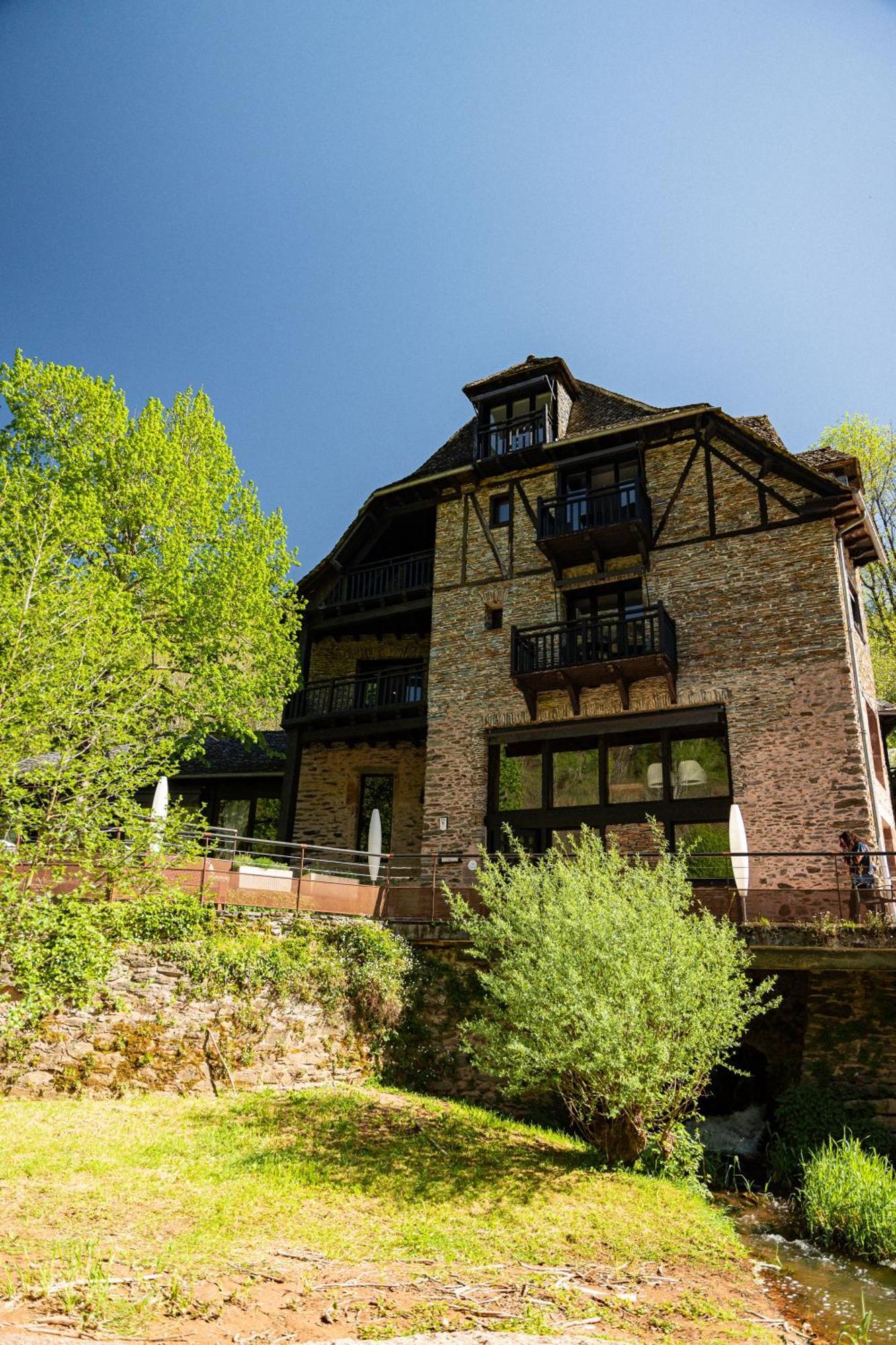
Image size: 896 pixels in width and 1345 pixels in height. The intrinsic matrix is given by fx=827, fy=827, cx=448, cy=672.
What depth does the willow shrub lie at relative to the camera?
8.52m

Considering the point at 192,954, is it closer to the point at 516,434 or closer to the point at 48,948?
the point at 48,948

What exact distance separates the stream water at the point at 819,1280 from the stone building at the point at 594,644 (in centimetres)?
533

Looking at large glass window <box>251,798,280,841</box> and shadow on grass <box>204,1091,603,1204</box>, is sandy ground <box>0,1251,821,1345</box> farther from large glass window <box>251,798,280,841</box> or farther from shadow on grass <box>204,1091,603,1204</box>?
large glass window <box>251,798,280,841</box>

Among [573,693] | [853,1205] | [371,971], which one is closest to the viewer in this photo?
[853,1205]

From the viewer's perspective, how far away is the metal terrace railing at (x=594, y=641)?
1532cm

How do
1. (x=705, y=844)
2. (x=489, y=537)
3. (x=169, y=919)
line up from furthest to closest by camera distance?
(x=489, y=537), (x=705, y=844), (x=169, y=919)

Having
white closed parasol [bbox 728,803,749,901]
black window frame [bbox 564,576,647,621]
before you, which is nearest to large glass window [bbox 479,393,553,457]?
black window frame [bbox 564,576,647,621]

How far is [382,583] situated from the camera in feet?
65.7

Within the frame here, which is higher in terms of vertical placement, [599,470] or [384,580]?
[599,470]

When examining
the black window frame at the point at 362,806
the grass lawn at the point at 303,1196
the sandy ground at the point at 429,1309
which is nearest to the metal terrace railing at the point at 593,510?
the black window frame at the point at 362,806

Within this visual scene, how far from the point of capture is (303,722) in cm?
1970

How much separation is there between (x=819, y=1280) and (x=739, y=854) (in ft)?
15.8

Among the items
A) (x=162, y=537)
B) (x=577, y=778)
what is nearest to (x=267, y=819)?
(x=162, y=537)

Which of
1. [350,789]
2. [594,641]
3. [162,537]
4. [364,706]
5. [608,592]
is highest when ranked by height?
[162,537]
